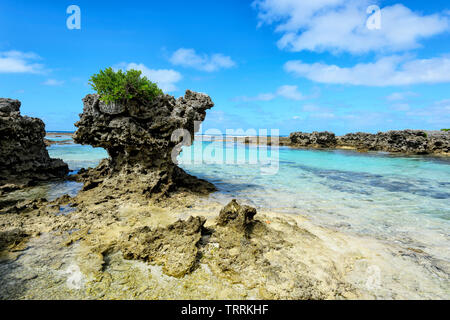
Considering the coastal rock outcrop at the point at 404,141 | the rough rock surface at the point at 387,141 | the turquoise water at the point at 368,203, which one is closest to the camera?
the turquoise water at the point at 368,203

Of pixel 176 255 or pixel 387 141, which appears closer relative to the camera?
pixel 176 255

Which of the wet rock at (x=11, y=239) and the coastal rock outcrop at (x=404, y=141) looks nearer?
the wet rock at (x=11, y=239)

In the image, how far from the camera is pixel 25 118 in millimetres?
10883

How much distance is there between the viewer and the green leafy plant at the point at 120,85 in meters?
8.02

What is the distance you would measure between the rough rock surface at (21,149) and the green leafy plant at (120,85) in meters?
5.43

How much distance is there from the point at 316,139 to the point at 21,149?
4804 cm

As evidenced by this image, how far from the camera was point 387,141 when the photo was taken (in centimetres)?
3931

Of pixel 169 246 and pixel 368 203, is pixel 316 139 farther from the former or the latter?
pixel 169 246

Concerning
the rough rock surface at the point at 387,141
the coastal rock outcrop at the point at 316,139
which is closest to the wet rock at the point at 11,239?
the rough rock surface at the point at 387,141

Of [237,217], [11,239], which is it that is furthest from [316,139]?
[11,239]

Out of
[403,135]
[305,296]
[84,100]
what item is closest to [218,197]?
[305,296]

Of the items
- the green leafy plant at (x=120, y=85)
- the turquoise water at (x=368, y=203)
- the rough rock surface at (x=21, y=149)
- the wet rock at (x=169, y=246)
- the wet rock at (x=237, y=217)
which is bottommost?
the turquoise water at (x=368, y=203)

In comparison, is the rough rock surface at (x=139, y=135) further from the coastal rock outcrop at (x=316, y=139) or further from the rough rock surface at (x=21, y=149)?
the coastal rock outcrop at (x=316, y=139)

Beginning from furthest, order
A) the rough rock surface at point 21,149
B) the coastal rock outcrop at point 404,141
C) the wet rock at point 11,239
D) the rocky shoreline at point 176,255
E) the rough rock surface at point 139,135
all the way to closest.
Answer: the coastal rock outcrop at point 404,141
the rough rock surface at point 21,149
the rough rock surface at point 139,135
the wet rock at point 11,239
the rocky shoreline at point 176,255
